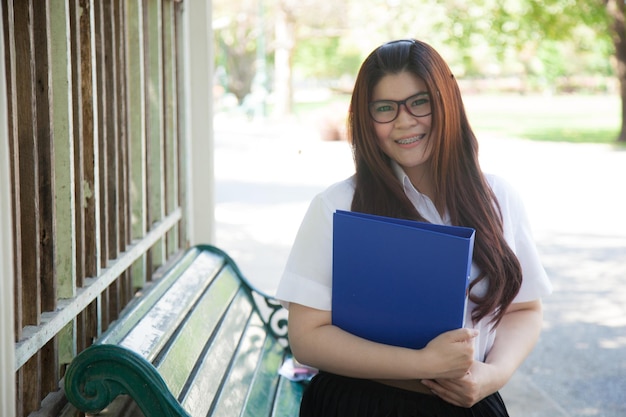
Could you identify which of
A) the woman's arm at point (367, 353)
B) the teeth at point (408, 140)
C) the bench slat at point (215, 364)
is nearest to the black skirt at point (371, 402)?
the woman's arm at point (367, 353)

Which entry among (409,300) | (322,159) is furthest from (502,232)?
(322,159)

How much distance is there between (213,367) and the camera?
11.3 ft

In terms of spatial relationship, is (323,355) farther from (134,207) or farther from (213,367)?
(134,207)

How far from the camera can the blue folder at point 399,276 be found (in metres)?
2.30

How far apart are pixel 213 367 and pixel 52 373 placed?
2.33ft

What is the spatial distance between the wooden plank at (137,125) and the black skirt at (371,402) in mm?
1840

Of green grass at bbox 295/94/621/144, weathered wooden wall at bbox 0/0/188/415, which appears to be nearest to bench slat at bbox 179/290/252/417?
weathered wooden wall at bbox 0/0/188/415

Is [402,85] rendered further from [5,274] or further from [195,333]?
[195,333]

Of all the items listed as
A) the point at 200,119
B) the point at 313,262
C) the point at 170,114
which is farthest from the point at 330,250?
the point at 200,119

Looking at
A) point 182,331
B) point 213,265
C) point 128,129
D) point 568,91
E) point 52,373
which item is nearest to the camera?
point 52,373

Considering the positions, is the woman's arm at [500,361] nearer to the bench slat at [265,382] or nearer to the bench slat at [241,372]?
the bench slat at [241,372]

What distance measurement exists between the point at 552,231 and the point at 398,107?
9.58 m

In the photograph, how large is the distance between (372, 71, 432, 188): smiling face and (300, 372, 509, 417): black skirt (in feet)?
2.19

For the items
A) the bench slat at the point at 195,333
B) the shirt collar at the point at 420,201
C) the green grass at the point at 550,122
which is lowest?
the green grass at the point at 550,122
